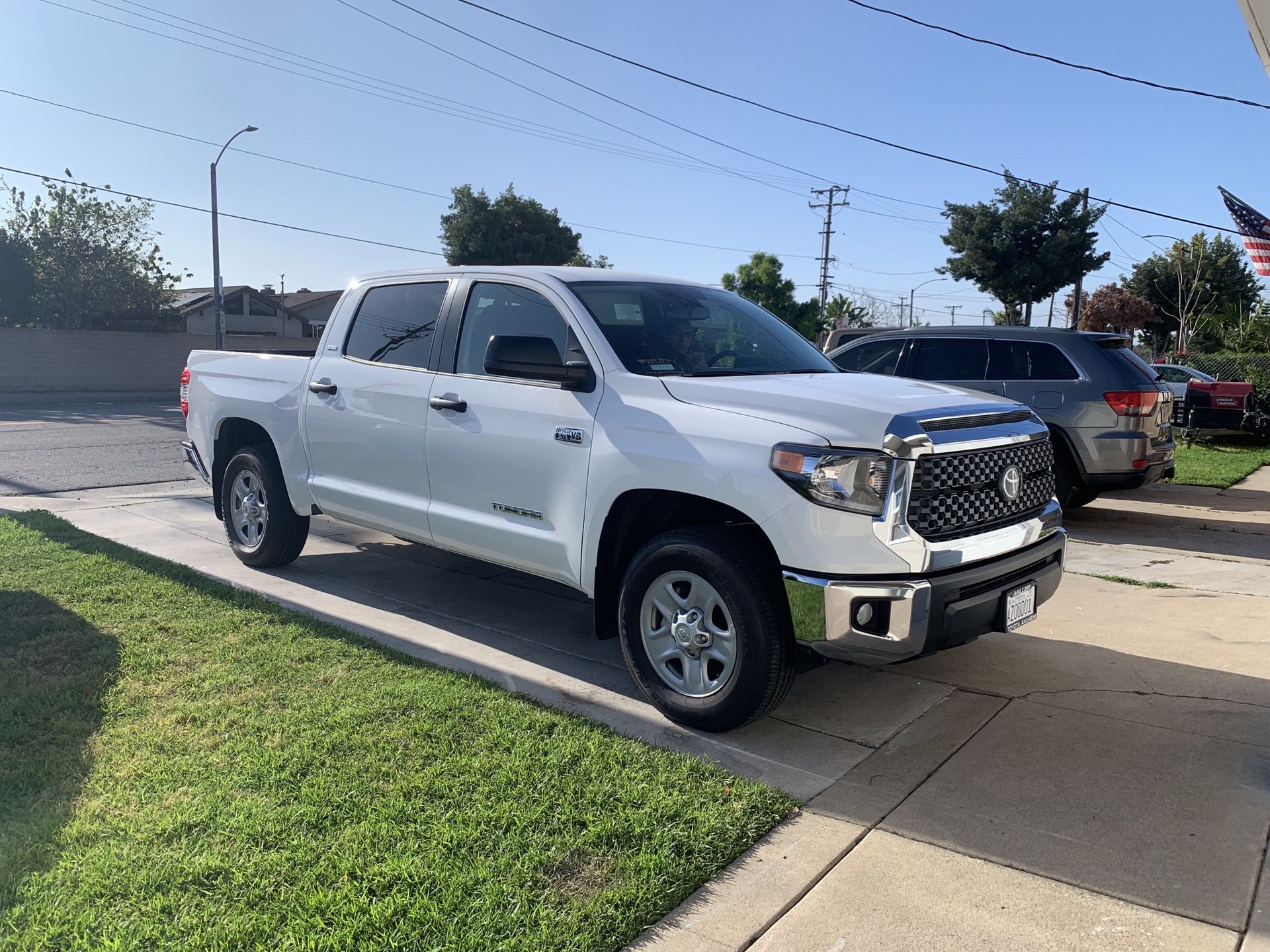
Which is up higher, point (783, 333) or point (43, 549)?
point (783, 333)

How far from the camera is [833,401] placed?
12.9 ft

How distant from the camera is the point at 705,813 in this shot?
3320mm

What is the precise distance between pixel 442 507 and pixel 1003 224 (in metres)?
31.5

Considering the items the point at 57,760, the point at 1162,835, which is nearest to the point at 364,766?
the point at 57,760

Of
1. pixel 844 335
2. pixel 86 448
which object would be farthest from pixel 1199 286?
pixel 86 448

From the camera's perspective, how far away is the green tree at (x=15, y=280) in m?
32.7

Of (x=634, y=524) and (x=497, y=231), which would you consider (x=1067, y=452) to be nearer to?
(x=634, y=524)

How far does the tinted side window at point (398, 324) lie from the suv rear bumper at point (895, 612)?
2.65m

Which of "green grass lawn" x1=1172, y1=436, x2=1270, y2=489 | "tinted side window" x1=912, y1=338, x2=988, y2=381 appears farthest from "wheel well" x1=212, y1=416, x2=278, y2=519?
"green grass lawn" x1=1172, y1=436, x2=1270, y2=489

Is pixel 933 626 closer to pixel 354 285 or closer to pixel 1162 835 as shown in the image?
pixel 1162 835

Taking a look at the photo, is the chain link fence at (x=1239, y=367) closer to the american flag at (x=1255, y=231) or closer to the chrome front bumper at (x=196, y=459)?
the american flag at (x=1255, y=231)

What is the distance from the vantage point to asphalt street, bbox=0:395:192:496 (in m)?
11.0

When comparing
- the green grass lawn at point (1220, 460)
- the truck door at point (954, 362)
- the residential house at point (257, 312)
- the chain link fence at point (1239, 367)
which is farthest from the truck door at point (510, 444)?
the residential house at point (257, 312)

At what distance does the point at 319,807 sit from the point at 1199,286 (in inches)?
1729
